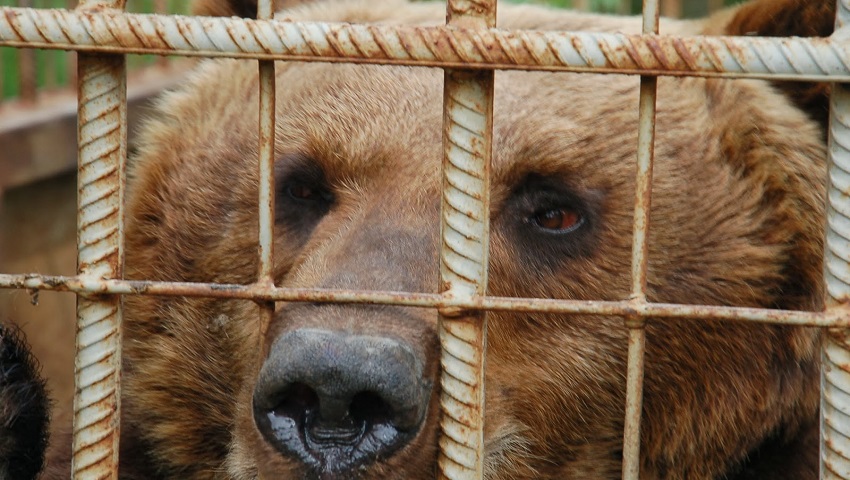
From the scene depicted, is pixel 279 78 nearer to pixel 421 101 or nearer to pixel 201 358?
pixel 421 101

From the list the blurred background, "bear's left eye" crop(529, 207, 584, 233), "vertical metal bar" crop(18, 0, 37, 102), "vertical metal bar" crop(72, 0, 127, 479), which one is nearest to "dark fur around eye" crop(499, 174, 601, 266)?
"bear's left eye" crop(529, 207, 584, 233)

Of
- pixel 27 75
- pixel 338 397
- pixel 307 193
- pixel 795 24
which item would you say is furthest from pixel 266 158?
pixel 27 75

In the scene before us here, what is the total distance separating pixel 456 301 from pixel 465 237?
0.13 meters

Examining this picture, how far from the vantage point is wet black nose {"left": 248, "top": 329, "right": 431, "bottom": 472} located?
222cm

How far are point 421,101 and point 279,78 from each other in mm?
607

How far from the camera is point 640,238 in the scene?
2188mm

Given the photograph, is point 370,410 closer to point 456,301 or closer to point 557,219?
point 456,301

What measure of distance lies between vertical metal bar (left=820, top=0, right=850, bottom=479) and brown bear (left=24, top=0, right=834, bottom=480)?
825mm

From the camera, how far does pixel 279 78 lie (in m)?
3.49

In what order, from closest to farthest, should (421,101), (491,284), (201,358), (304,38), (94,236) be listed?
(304,38), (94,236), (491,284), (421,101), (201,358)

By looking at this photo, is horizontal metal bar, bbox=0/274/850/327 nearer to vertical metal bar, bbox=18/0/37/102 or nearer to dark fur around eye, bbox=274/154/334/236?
dark fur around eye, bbox=274/154/334/236

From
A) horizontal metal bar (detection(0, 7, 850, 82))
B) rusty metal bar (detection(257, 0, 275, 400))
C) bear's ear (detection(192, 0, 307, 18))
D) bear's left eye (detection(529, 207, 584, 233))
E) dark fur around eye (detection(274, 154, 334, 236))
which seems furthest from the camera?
bear's ear (detection(192, 0, 307, 18))

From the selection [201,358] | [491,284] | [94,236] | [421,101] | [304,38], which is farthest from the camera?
[201,358]

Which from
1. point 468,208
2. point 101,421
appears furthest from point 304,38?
point 101,421
